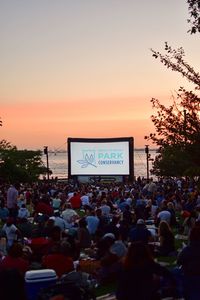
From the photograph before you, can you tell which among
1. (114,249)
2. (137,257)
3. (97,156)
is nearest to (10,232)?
(114,249)

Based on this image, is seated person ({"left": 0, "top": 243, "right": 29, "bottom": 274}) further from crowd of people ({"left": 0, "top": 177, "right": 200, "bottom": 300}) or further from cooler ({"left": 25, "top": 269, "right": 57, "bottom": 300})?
cooler ({"left": 25, "top": 269, "right": 57, "bottom": 300})

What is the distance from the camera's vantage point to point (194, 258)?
25.8 feet

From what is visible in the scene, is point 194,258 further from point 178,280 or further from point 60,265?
point 60,265

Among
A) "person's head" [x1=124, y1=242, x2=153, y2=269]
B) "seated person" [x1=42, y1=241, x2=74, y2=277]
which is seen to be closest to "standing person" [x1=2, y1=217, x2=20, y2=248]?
"seated person" [x1=42, y1=241, x2=74, y2=277]

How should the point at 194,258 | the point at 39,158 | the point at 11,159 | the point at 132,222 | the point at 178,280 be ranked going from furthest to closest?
the point at 39,158
the point at 11,159
the point at 132,222
the point at 178,280
the point at 194,258

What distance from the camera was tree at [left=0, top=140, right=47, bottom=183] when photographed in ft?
209

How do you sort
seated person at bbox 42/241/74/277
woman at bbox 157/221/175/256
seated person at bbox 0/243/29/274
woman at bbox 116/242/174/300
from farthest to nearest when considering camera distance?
1. woman at bbox 157/221/175/256
2. seated person at bbox 42/241/74/277
3. seated person at bbox 0/243/29/274
4. woman at bbox 116/242/174/300

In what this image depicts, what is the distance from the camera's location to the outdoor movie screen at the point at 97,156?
59875 mm

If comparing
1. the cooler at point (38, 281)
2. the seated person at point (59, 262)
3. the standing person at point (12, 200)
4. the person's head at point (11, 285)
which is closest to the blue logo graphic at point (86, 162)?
the standing person at point (12, 200)

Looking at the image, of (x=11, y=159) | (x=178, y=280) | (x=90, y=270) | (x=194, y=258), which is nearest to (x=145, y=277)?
(x=194, y=258)

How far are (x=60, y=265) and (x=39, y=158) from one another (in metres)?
68.1

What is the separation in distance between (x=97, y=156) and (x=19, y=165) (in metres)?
12.9

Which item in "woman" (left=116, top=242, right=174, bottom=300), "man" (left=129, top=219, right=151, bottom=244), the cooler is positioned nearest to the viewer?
"woman" (left=116, top=242, right=174, bottom=300)

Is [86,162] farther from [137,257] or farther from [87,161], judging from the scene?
[137,257]
